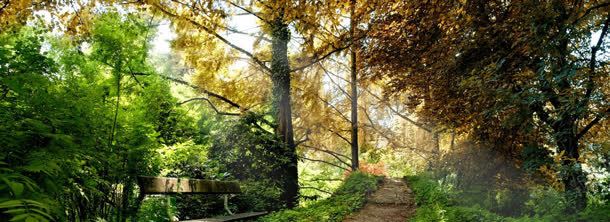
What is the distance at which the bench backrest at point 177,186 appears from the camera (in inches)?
167

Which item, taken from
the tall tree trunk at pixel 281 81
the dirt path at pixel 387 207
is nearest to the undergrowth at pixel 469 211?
the dirt path at pixel 387 207

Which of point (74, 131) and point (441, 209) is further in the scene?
point (441, 209)

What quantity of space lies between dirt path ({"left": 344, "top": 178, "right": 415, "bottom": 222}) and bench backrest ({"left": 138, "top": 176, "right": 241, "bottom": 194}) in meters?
2.66

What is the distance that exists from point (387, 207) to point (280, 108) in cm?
429

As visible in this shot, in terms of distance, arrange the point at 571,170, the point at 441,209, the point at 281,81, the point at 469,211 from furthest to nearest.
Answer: the point at 281,81 → the point at 441,209 → the point at 469,211 → the point at 571,170

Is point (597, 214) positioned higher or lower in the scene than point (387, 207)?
higher

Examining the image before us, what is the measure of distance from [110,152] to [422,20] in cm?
481

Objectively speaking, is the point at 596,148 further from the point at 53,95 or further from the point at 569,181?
the point at 53,95

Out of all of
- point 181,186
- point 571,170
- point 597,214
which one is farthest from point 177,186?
point 571,170

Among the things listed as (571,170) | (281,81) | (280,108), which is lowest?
(571,170)

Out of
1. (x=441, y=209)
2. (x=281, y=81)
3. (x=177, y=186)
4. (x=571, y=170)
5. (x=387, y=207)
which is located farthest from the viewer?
(x=281, y=81)

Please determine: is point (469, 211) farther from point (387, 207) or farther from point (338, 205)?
point (338, 205)

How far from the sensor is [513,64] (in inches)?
182

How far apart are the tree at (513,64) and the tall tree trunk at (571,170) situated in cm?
1
